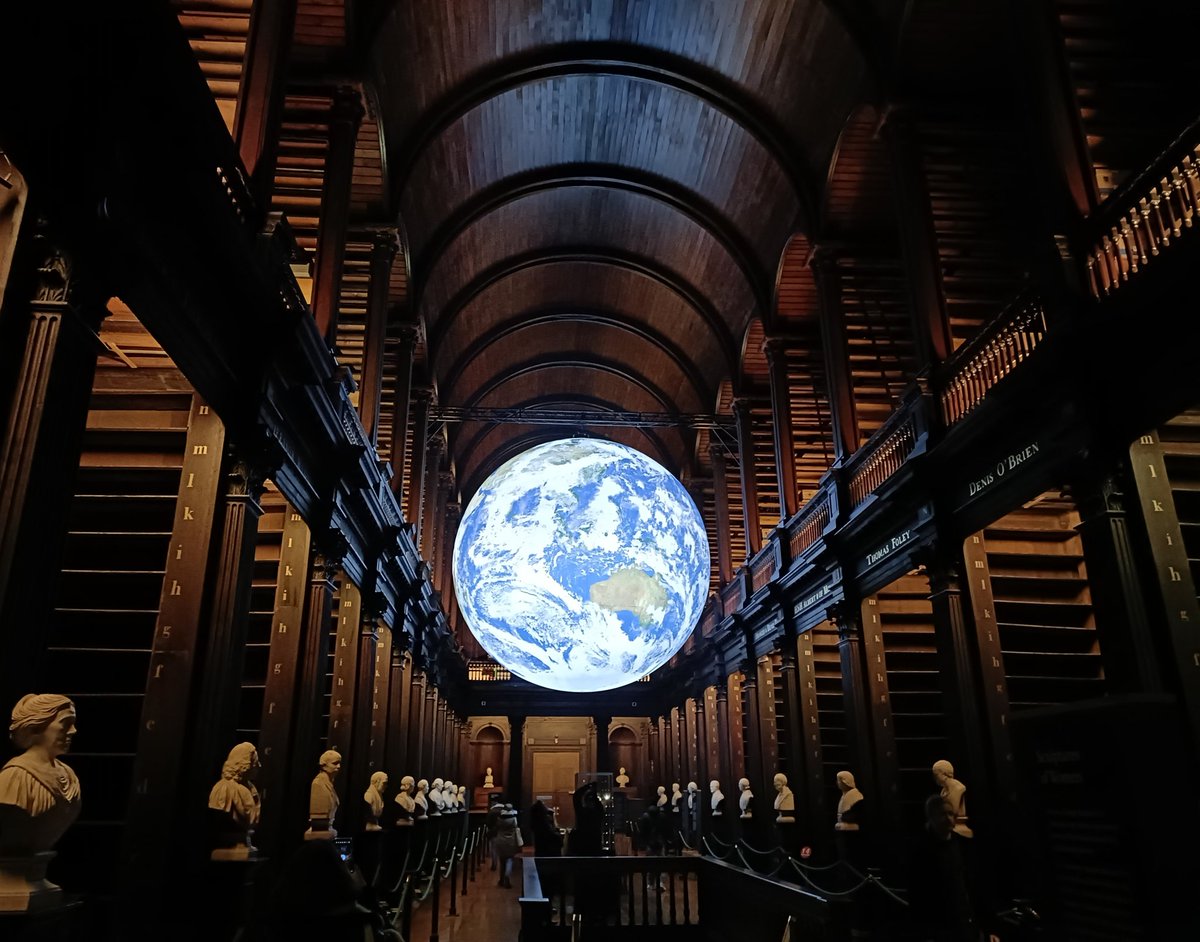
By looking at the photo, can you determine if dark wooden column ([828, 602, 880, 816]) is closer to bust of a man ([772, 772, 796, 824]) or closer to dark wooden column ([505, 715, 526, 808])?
bust of a man ([772, 772, 796, 824])

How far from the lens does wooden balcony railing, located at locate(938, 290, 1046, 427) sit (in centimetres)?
711

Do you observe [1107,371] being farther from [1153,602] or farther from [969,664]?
[969,664]

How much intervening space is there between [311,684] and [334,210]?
16.4ft

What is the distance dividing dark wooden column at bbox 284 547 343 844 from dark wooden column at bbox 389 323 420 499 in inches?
154

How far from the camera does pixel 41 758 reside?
337 centimetres

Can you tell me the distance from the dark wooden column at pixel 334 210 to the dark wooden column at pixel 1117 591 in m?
6.95

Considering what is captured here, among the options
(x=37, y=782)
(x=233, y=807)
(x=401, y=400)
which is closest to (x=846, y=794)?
(x=233, y=807)

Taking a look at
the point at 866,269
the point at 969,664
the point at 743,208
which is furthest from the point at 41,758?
the point at 743,208

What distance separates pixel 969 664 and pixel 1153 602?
8.24 feet

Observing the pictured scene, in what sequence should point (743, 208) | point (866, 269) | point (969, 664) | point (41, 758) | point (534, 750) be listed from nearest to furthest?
1. point (41, 758)
2. point (969, 664)
3. point (866, 269)
4. point (743, 208)
5. point (534, 750)

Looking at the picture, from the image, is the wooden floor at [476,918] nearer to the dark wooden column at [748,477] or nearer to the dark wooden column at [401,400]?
the dark wooden column at [401,400]

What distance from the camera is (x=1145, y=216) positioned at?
581 cm

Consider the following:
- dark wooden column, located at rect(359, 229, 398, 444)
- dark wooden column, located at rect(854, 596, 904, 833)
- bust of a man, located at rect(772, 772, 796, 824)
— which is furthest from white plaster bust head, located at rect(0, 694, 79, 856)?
bust of a man, located at rect(772, 772, 796, 824)

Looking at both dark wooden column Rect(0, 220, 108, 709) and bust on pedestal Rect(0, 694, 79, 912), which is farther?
dark wooden column Rect(0, 220, 108, 709)
